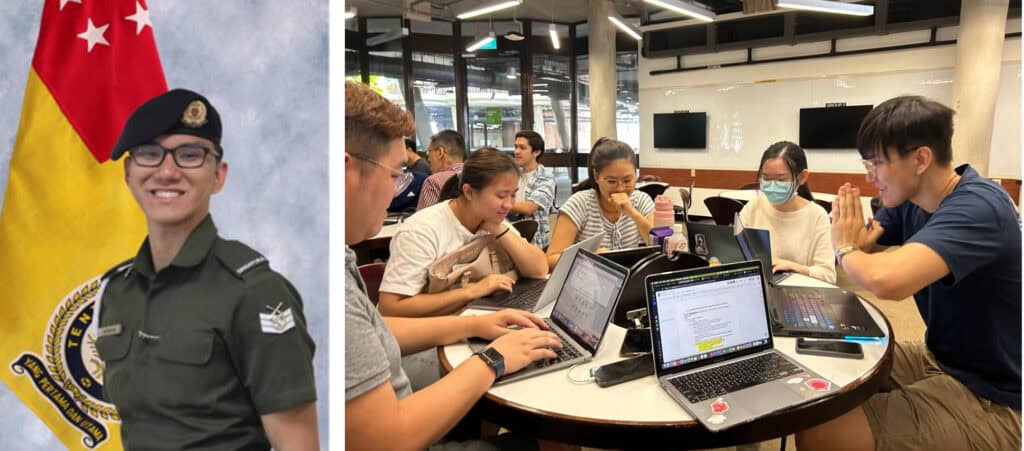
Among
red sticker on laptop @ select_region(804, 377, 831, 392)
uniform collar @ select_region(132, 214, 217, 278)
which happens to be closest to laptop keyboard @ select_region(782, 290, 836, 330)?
red sticker on laptop @ select_region(804, 377, 831, 392)

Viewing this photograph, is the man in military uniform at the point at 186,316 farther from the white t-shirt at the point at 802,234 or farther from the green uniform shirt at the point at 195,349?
the white t-shirt at the point at 802,234

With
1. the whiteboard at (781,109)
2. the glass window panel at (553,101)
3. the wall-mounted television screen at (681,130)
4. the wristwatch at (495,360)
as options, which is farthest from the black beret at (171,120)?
the glass window panel at (553,101)

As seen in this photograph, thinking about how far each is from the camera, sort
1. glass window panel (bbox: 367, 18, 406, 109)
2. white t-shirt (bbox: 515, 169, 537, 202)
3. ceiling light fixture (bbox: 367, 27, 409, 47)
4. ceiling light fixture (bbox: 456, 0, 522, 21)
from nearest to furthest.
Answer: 1. white t-shirt (bbox: 515, 169, 537, 202)
2. ceiling light fixture (bbox: 456, 0, 522, 21)
3. ceiling light fixture (bbox: 367, 27, 409, 47)
4. glass window panel (bbox: 367, 18, 406, 109)

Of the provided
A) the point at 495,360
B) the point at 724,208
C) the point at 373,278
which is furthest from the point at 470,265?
the point at 724,208

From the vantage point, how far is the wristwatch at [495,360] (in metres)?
1.36

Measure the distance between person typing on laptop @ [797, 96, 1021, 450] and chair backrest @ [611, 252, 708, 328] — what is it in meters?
0.55

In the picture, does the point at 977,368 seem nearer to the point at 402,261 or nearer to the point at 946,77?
the point at 402,261

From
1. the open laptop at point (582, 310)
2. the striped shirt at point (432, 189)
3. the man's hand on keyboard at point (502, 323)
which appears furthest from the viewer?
the striped shirt at point (432, 189)

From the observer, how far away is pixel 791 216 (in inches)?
106

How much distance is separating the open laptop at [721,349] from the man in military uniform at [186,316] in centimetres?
87

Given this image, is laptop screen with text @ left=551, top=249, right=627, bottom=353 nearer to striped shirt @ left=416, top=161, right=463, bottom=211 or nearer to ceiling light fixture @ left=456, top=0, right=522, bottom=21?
striped shirt @ left=416, top=161, right=463, bottom=211

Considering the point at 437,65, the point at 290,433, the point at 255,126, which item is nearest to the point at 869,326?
the point at 290,433

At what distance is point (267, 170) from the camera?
0.91 meters

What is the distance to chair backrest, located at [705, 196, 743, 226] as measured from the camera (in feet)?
15.5
